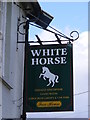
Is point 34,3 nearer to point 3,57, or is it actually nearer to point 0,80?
point 3,57

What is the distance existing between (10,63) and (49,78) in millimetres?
1211

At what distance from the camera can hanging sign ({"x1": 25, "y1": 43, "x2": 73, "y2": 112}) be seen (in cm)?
867

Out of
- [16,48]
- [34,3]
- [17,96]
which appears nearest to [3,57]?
[16,48]

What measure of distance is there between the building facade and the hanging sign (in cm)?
54

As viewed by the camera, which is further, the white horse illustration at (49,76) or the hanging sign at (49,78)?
the white horse illustration at (49,76)

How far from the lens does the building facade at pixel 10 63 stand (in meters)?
8.73

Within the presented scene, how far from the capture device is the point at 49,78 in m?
8.80

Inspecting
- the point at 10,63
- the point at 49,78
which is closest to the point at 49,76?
the point at 49,78

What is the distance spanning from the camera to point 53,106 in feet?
28.6

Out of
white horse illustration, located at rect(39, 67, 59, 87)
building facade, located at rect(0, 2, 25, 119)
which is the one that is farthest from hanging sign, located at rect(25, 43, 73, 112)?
building facade, located at rect(0, 2, 25, 119)

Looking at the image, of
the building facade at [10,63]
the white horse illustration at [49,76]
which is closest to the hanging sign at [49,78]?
the white horse illustration at [49,76]

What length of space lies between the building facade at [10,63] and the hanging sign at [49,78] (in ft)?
Result: 1.76

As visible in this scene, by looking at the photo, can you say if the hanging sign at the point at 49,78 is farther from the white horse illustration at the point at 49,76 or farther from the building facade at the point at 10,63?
the building facade at the point at 10,63

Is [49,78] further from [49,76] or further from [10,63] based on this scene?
[10,63]
